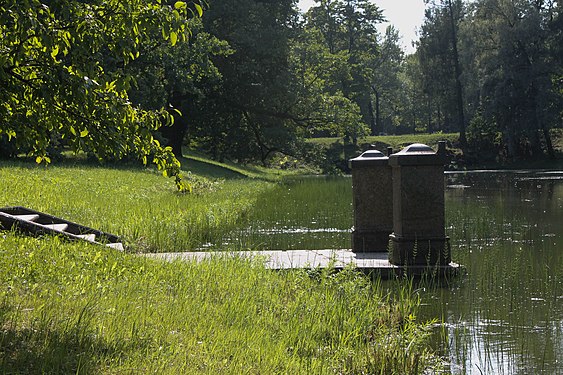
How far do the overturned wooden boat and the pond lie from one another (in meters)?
2.75

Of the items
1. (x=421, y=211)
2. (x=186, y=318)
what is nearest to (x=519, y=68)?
(x=421, y=211)

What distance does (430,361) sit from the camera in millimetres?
6965

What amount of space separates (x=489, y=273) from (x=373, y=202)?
2763 millimetres

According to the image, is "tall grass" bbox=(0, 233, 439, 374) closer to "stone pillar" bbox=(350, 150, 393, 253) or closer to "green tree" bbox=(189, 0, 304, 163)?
"stone pillar" bbox=(350, 150, 393, 253)

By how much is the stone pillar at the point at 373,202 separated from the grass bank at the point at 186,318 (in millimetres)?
3185

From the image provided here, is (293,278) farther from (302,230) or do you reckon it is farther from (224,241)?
(302,230)

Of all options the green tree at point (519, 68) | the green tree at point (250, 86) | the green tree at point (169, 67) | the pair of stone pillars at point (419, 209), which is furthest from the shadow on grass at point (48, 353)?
the green tree at point (519, 68)

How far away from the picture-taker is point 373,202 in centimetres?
A: 1334

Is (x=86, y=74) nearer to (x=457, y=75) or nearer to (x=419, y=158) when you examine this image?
(x=419, y=158)

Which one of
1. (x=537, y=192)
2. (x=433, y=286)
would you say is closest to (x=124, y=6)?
(x=433, y=286)

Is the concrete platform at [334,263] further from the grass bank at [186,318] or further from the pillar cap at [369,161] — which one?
A: the pillar cap at [369,161]

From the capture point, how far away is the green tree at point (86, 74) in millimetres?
6227

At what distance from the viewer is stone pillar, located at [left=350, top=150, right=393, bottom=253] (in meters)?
13.2

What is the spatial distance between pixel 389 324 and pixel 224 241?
300 inches
